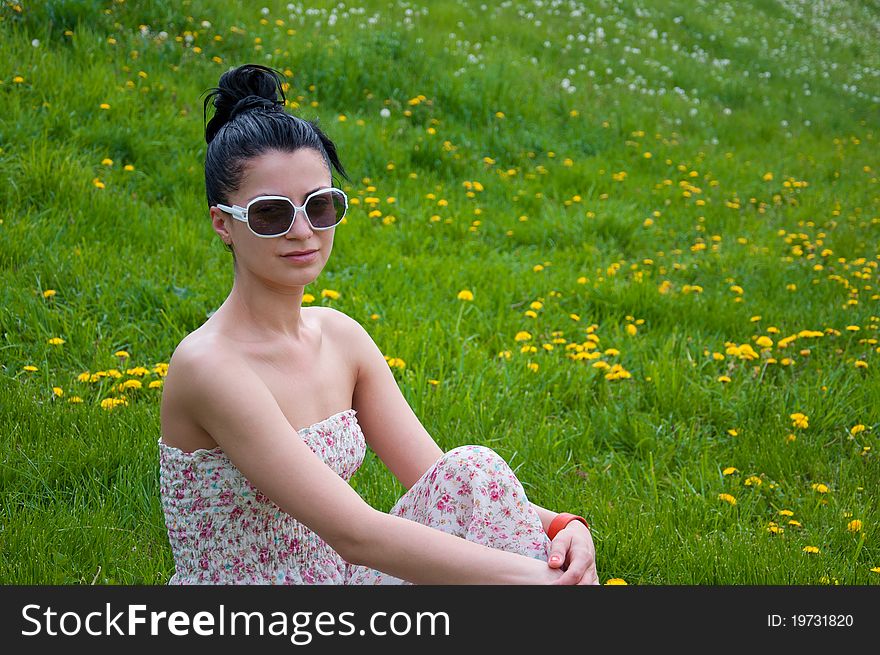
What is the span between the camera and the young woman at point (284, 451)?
2.01 metres

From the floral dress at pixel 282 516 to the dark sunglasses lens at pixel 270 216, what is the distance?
0.50 metres

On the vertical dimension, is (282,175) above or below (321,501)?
above

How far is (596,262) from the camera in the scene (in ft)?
19.1

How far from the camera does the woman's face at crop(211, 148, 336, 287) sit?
2.13 meters

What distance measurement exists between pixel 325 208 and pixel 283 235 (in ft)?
0.44

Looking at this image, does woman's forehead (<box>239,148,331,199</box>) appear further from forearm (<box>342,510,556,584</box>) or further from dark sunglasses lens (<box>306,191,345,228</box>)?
forearm (<box>342,510,556,584</box>)

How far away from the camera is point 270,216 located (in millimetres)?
2127

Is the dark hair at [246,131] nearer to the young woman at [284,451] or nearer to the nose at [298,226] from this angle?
the young woman at [284,451]

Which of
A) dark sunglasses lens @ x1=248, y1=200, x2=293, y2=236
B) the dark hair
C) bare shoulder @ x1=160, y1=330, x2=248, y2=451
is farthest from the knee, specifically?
the dark hair

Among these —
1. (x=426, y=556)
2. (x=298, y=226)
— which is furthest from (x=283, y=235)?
(x=426, y=556)

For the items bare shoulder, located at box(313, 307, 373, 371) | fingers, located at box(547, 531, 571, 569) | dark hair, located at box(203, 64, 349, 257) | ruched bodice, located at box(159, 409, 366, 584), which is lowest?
ruched bodice, located at box(159, 409, 366, 584)

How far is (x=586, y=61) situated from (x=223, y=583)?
8612 mm

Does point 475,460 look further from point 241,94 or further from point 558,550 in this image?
point 241,94

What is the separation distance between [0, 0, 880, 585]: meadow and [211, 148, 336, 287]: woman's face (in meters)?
1.13
